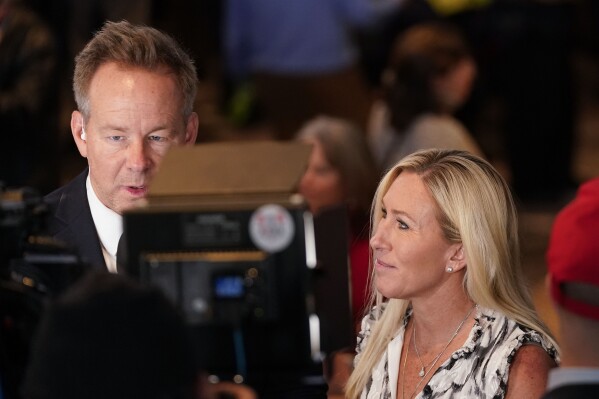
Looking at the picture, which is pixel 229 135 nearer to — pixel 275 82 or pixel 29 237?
pixel 275 82

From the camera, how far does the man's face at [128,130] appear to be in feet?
11.2

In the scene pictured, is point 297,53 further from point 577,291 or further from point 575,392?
point 575,392

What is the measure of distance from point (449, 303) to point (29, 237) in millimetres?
1453

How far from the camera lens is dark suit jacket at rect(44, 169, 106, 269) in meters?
3.33

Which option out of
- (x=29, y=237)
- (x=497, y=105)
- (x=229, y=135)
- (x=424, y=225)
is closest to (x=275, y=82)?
(x=229, y=135)

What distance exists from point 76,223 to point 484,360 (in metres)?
1.11

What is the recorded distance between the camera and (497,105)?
11.2m

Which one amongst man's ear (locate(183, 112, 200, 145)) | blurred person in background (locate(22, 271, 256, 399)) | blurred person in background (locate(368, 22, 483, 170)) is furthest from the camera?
A: blurred person in background (locate(368, 22, 483, 170))

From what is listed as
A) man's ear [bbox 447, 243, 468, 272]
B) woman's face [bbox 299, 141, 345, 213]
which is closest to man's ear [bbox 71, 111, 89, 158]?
man's ear [bbox 447, 243, 468, 272]

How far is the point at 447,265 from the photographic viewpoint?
376cm

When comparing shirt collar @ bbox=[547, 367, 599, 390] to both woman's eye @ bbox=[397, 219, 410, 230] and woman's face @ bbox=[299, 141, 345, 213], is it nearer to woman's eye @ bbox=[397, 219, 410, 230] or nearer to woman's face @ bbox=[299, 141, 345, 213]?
woman's eye @ bbox=[397, 219, 410, 230]

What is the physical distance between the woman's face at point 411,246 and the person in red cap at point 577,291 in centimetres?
93

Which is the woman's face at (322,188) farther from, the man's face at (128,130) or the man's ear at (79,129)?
the man's face at (128,130)

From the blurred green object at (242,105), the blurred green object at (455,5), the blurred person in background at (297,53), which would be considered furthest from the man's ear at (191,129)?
the blurred green object at (455,5)
